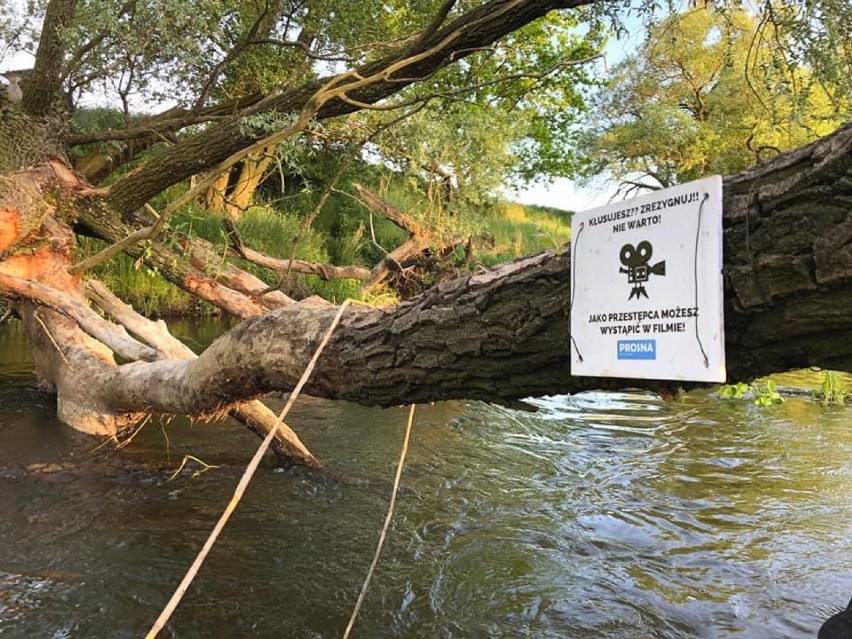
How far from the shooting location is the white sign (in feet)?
4.79

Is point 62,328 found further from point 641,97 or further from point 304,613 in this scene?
point 641,97

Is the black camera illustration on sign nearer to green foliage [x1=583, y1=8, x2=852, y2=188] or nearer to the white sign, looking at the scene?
the white sign

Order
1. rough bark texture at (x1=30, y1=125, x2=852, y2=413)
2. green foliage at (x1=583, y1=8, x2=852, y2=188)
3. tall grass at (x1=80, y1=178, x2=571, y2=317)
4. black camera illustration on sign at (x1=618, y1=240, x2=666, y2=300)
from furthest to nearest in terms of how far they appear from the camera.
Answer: green foliage at (x1=583, y1=8, x2=852, y2=188) → tall grass at (x1=80, y1=178, x2=571, y2=317) → black camera illustration on sign at (x1=618, y1=240, x2=666, y2=300) → rough bark texture at (x1=30, y1=125, x2=852, y2=413)

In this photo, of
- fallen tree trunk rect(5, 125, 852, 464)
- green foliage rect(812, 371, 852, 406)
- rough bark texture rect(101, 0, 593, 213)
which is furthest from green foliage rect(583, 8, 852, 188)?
fallen tree trunk rect(5, 125, 852, 464)

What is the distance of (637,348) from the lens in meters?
1.60

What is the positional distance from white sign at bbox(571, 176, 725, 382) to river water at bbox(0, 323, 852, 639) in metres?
1.32

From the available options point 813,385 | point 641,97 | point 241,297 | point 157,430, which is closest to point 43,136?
point 241,297

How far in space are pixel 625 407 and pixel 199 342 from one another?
6.16m

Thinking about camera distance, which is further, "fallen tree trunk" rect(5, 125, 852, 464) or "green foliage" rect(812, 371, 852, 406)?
"green foliage" rect(812, 371, 852, 406)

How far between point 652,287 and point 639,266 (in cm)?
8

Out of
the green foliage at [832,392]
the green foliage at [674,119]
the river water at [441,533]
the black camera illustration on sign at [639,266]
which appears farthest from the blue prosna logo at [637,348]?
the green foliage at [674,119]

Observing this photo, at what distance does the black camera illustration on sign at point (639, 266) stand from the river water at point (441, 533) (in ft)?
4.78

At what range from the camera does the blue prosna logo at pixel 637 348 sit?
Answer: 61.4 inches

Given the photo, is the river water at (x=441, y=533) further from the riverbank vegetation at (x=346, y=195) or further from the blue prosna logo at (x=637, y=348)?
the blue prosna logo at (x=637, y=348)
